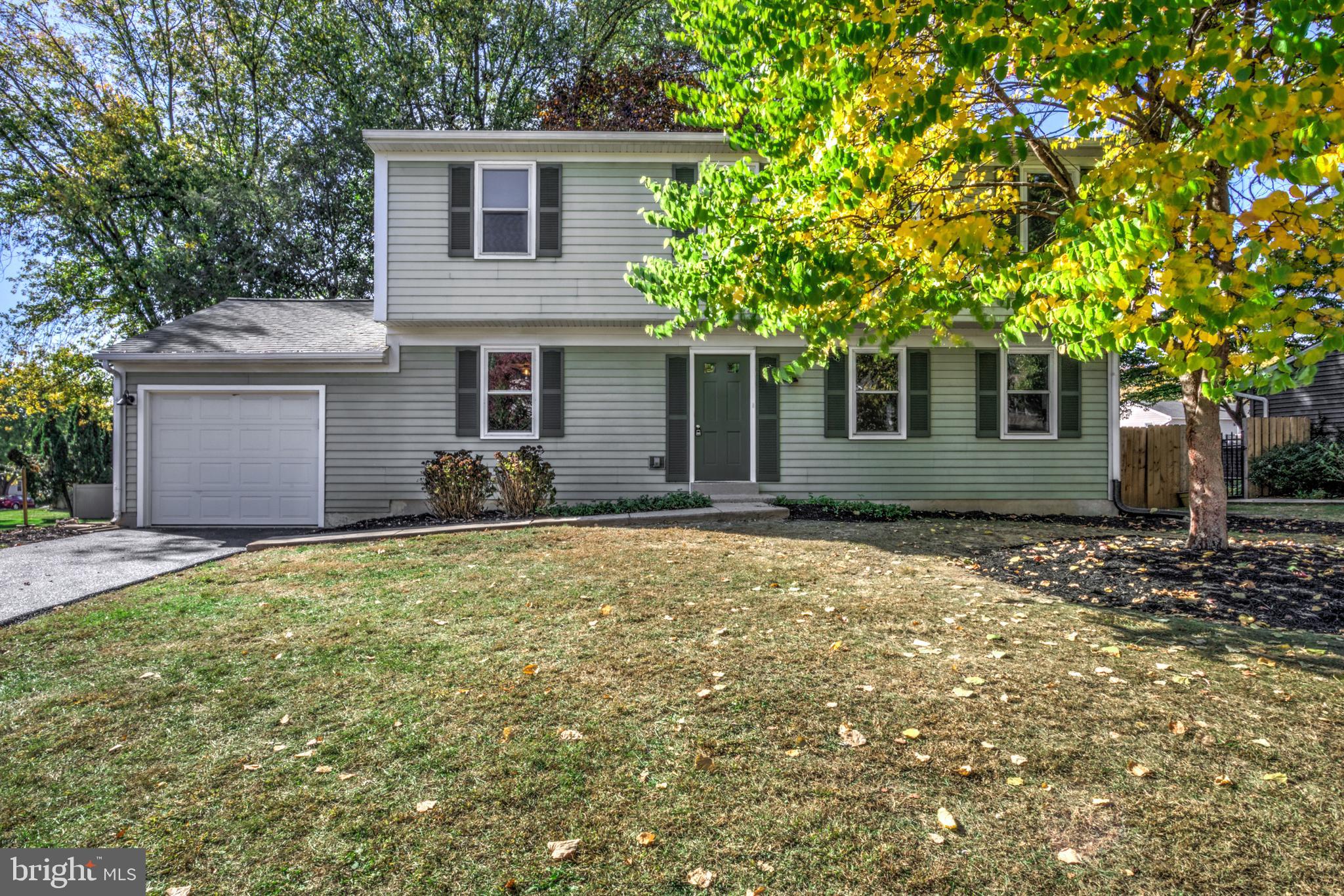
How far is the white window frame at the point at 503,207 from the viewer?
11.0m

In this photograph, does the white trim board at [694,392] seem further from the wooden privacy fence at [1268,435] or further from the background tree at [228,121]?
the wooden privacy fence at [1268,435]

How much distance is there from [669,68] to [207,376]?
1325 cm

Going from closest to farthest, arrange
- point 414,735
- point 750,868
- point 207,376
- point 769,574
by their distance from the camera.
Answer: point 750,868, point 414,735, point 769,574, point 207,376

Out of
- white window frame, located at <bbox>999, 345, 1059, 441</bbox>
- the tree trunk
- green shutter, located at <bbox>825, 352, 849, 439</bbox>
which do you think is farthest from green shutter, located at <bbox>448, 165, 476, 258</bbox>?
the tree trunk

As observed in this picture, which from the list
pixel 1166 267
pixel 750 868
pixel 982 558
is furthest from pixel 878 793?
pixel 982 558

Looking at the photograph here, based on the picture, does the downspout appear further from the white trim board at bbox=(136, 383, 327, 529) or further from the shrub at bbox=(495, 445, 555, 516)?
the shrub at bbox=(495, 445, 555, 516)

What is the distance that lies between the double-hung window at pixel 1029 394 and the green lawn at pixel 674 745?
7465mm

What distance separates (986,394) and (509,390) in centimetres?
771

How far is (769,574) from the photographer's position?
19.9 ft

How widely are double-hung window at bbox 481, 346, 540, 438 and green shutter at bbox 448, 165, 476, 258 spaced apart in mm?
1534

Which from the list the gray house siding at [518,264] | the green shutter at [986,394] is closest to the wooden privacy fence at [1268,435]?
the green shutter at [986,394]

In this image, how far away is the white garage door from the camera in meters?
11.2

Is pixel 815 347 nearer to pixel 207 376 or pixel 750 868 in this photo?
pixel 750 868

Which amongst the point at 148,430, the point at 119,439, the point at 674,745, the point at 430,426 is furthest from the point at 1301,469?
the point at 119,439
